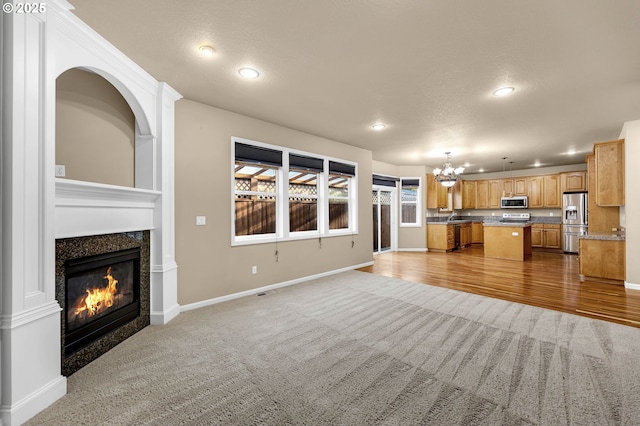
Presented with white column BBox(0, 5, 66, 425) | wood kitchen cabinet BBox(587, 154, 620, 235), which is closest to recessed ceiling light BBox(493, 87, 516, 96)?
wood kitchen cabinet BBox(587, 154, 620, 235)

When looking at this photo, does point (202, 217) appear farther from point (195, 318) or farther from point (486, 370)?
point (486, 370)

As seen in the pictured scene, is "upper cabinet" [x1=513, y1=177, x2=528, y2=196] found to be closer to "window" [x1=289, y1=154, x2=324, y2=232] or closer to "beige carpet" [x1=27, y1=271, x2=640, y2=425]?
"beige carpet" [x1=27, y1=271, x2=640, y2=425]

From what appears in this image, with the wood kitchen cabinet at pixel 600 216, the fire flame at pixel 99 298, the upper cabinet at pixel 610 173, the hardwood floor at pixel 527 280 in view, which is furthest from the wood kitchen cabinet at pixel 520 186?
the fire flame at pixel 99 298

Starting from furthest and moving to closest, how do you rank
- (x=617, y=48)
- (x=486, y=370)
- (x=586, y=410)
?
1. (x=617, y=48)
2. (x=486, y=370)
3. (x=586, y=410)

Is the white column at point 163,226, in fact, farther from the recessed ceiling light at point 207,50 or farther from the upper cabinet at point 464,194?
the upper cabinet at point 464,194

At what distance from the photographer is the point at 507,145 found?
612 centimetres

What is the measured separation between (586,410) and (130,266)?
3922mm

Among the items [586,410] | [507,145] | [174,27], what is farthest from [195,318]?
[507,145]

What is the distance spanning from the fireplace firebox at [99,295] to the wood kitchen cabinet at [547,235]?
10.5 meters

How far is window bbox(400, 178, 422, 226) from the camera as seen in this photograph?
898 centimetres

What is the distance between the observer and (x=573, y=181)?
8.07 meters

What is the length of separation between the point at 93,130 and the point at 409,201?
26.6 ft

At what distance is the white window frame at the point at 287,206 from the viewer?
166 inches

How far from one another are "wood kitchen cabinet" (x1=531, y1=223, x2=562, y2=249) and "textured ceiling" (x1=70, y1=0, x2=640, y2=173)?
4.77 meters
